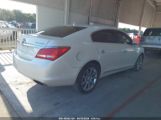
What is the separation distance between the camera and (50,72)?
3.17 metres

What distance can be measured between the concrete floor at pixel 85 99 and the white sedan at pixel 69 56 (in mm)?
378

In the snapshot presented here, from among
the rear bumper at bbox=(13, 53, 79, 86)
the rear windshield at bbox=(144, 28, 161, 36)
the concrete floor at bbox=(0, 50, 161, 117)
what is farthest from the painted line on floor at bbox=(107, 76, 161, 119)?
the rear windshield at bbox=(144, 28, 161, 36)

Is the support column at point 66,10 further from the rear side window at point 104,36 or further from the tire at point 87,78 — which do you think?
the tire at point 87,78

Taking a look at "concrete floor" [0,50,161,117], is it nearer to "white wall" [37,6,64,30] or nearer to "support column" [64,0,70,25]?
"white wall" [37,6,64,30]

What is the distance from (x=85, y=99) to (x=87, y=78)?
1.58 feet

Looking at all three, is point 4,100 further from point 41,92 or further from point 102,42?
point 102,42

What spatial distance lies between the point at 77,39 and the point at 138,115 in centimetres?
188

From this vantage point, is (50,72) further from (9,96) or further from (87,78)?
(9,96)

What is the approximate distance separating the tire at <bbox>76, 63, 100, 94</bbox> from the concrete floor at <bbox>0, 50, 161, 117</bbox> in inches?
5.9

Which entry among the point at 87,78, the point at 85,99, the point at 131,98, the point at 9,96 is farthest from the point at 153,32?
the point at 9,96

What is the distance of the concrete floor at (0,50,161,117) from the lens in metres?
3.16

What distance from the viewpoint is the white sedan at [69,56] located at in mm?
3205

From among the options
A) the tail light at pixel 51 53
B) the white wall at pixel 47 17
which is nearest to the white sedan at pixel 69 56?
the tail light at pixel 51 53

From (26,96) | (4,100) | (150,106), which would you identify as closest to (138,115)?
(150,106)
